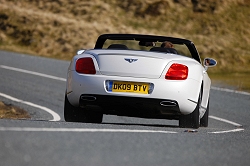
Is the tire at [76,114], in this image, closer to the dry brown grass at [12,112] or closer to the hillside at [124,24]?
the dry brown grass at [12,112]

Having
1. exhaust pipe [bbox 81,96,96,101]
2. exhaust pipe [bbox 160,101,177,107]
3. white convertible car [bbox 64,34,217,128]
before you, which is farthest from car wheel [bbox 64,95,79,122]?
exhaust pipe [bbox 160,101,177,107]

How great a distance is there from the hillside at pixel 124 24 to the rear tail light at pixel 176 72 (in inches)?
836

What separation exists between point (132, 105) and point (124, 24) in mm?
30436

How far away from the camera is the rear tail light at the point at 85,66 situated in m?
9.44

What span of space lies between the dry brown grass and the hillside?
16044mm

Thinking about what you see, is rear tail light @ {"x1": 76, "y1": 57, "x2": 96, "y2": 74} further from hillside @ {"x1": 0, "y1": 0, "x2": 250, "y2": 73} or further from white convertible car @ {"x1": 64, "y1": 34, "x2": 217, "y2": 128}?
hillside @ {"x1": 0, "y1": 0, "x2": 250, "y2": 73}

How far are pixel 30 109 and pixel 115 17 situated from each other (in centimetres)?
2538

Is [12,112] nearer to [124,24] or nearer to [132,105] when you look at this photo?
[132,105]

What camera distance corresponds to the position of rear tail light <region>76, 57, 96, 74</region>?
9.44 m

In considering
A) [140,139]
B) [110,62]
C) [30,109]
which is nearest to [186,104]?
[110,62]

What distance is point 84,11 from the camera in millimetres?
41844

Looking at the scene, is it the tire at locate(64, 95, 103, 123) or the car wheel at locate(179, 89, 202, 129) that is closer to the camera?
the car wheel at locate(179, 89, 202, 129)

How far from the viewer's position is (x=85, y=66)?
31.2ft

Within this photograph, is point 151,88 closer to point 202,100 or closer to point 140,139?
point 202,100
